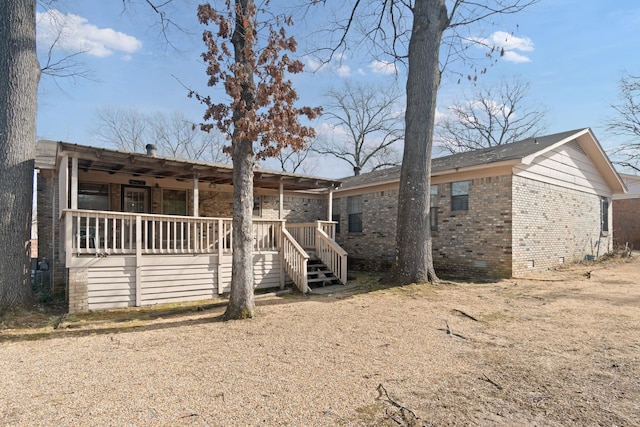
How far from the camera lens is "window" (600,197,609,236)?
1487 cm

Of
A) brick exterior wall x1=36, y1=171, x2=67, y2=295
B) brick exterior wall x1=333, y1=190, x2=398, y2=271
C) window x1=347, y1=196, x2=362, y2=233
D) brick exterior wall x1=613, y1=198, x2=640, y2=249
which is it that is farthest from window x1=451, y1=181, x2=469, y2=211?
brick exterior wall x1=613, y1=198, x2=640, y2=249

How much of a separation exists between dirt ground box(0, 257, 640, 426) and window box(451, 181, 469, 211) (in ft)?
14.7

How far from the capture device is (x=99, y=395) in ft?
9.86

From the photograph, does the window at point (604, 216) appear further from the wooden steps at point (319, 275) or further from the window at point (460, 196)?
the wooden steps at point (319, 275)

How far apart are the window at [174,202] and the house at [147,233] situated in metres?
0.03

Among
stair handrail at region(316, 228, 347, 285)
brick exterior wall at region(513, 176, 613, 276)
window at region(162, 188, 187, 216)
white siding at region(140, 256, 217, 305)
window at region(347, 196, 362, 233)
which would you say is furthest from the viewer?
window at region(347, 196, 362, 233)

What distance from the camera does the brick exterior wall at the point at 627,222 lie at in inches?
776

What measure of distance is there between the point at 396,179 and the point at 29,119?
10080 millimetres

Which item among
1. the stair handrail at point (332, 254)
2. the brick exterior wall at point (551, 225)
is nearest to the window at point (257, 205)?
the stair handrail at point (332, 254)

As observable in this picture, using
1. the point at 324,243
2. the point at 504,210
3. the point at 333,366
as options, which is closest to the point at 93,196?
the point at 324,243

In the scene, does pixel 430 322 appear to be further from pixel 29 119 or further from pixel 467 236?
pixel 29 119

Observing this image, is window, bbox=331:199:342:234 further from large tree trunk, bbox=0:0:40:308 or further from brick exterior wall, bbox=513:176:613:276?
large tree trunk, bbox=0:0:40:308

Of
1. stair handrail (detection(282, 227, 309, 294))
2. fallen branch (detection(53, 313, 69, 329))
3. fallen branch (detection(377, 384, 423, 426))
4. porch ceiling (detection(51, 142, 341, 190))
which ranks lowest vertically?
fallen branch (detection(53, 313, 69, 329))

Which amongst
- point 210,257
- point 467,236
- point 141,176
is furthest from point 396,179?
point 141,176
